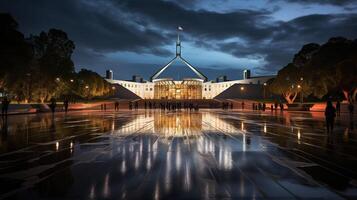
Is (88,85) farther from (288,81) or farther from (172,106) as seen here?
(288,81)

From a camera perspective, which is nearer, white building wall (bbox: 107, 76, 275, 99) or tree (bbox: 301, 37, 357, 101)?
tree (bbox: 301, 37, 357, 101)

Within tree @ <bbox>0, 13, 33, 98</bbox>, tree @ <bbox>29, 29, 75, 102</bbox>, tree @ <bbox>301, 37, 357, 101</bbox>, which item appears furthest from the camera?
tree @ <bbox>29, 29, 75, 102</bbox>

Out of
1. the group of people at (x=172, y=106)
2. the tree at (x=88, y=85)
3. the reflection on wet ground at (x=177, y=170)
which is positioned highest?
the tree at (x=88, y=85)

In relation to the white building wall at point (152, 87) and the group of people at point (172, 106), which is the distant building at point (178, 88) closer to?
the white building wall at point (152, 87)

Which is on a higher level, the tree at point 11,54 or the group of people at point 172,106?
the tree at point 11,54

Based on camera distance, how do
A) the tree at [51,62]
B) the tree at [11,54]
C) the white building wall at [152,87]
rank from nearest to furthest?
the tree at [11,54] → the tree at [51,62] → the white building wall at [152,87]

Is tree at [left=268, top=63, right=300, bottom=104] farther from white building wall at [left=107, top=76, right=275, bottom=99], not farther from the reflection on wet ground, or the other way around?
the reflection on wet ground

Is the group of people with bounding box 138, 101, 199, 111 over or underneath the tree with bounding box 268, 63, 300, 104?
underneath

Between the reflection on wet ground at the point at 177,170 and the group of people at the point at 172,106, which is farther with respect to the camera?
the group of people at the point at 172,106

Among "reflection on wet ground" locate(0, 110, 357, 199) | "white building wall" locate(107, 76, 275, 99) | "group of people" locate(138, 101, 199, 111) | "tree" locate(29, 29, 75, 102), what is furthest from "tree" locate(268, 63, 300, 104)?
"reflection on wet ground" locate(0, 110, 357, 199)

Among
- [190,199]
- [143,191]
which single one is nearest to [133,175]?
[143,191]

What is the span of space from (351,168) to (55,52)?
168 feet

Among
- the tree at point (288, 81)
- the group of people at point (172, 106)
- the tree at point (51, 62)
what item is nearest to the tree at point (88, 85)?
the tree at point (51, 62)

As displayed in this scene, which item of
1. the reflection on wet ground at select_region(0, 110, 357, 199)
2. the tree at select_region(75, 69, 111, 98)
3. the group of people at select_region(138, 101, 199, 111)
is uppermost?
the tree at select_region(75, 69, 111, 98)
